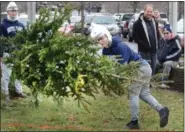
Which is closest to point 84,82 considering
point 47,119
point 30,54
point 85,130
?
point 30,54

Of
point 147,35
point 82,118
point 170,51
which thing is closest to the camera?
point 82,118

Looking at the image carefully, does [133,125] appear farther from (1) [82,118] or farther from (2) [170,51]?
(2) [170,51]

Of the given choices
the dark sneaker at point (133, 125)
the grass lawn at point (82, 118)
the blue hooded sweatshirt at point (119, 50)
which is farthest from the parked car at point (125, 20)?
the blue hooded sweatshirt at point (119, 50)

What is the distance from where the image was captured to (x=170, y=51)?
9.88m

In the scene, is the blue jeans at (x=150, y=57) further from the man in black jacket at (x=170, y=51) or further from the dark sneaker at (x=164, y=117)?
the dark sneaker at (x=164, y=117)

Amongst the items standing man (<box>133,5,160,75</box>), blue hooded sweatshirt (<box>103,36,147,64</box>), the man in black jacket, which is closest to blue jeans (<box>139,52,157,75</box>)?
standing man (<box>133,5,160,75</box>)

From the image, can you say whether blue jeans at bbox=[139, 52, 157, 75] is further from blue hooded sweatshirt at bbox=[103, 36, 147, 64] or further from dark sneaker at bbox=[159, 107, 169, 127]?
blue hooded sweatshirt at bbox=[103, 36, 147, 64]

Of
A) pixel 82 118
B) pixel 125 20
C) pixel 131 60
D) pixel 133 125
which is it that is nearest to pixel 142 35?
pixel 82 118

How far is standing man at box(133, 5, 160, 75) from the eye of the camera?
29.0ft

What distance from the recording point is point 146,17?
8859 millimetres

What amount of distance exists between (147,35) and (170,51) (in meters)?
1.12

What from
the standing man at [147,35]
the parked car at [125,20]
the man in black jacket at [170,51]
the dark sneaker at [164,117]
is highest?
the standing man at [147,35]

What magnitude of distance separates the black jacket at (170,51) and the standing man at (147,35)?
29.9 inches

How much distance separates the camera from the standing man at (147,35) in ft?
29.0
